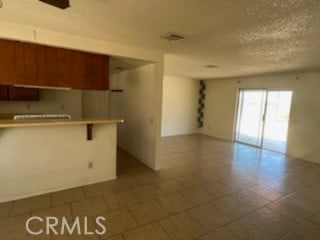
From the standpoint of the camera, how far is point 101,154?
3.31m

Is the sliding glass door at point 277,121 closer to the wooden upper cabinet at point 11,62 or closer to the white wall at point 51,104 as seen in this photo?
the white wall at point 51,104

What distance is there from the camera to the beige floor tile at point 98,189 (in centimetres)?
288

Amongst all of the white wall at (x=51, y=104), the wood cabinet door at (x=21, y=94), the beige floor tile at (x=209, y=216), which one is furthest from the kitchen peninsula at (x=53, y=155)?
the white wall at (x=51, y=104)

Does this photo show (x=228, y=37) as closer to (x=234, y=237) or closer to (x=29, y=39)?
(x=234, y=237)

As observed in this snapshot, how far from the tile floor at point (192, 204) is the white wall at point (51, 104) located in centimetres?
267

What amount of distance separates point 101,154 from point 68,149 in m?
0.55

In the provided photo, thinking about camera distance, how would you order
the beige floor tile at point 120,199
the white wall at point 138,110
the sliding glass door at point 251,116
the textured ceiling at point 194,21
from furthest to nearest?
the sliding glass door at point 251,116, the white wall at point 138,110, the beige floor tile at point 120,199, the textured ceiling at point 194,21

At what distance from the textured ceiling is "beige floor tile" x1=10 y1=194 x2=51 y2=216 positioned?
2.40m

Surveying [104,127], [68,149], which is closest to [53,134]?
[68,149]

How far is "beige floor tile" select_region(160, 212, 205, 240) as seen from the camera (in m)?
2.09

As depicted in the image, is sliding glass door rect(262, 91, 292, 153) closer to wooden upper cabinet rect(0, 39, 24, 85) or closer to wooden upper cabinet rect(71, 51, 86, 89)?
wooden upper cabinet rect(71, 51, 86, 89)

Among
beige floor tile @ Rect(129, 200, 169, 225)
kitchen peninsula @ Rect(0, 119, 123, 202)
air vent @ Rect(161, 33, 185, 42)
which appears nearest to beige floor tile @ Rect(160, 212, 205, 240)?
beige floor tile @ Rect(129, 200, 169, 225)

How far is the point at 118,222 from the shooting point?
2266 mm

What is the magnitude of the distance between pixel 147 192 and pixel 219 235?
4.12 feet
